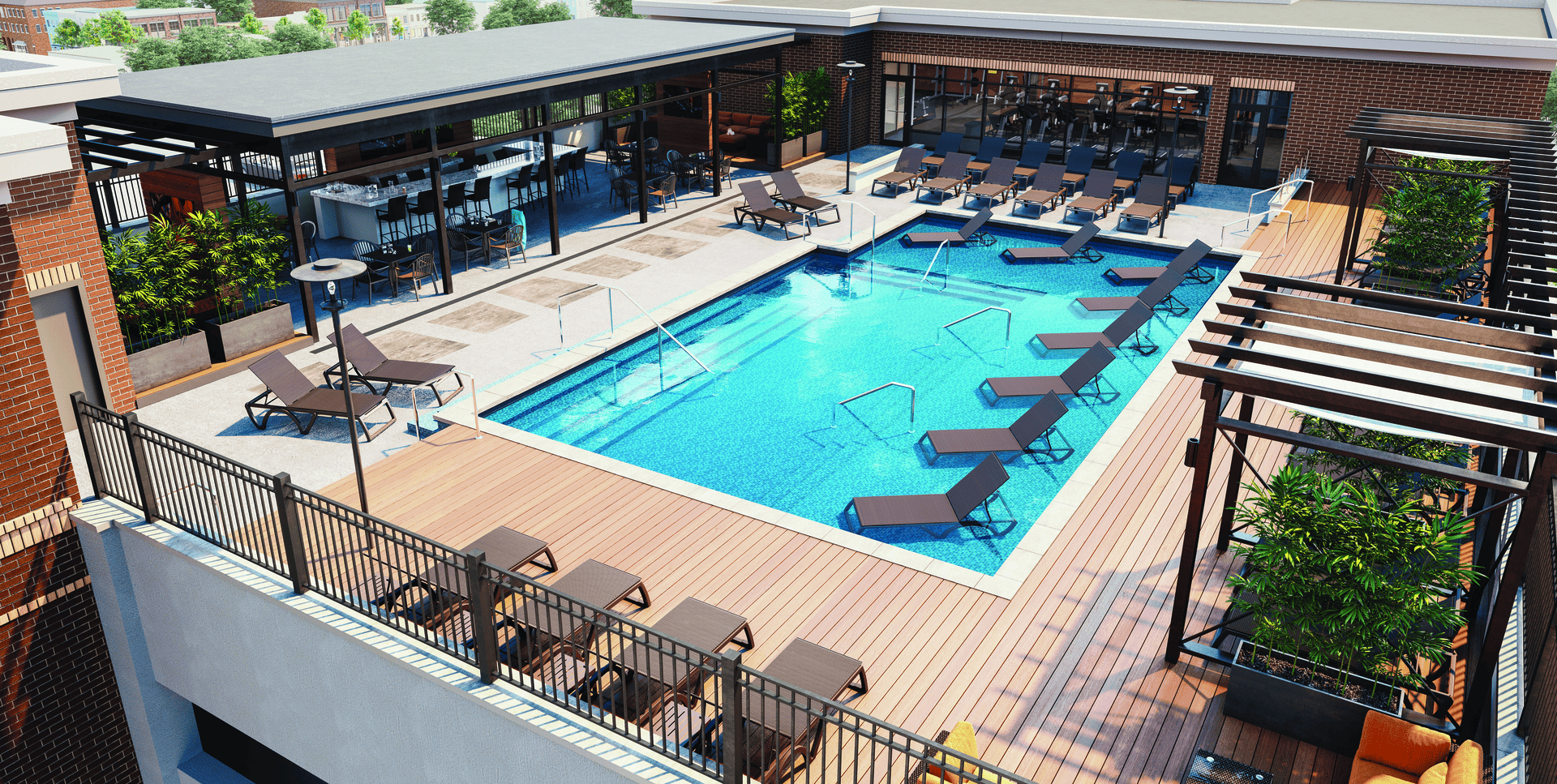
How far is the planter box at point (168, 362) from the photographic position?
1166cm

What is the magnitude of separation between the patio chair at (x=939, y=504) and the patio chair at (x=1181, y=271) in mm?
7039

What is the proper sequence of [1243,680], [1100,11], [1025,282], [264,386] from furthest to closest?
[1100,11]
[1025,282]
[264,386]
[1243,680]

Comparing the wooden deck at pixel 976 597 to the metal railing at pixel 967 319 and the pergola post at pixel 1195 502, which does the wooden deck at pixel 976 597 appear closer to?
the pergola post at pixel 1195 502

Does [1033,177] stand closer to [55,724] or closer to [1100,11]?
[1100,11]

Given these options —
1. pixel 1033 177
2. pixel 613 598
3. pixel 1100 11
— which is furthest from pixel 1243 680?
pixel 1100 11

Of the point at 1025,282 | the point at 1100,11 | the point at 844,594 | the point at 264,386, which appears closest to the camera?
the point at 844,594

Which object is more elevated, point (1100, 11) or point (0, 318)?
point (1100, 11)

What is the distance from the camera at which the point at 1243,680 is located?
6.57 meters

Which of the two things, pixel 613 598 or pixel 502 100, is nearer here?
pixel 613 598

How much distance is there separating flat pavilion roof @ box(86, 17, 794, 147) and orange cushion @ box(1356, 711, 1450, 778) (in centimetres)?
1202

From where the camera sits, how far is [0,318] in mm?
8008

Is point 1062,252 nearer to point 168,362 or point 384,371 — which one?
point 384,371

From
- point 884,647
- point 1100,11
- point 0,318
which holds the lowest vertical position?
point 884,647

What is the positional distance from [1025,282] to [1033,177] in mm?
4762
